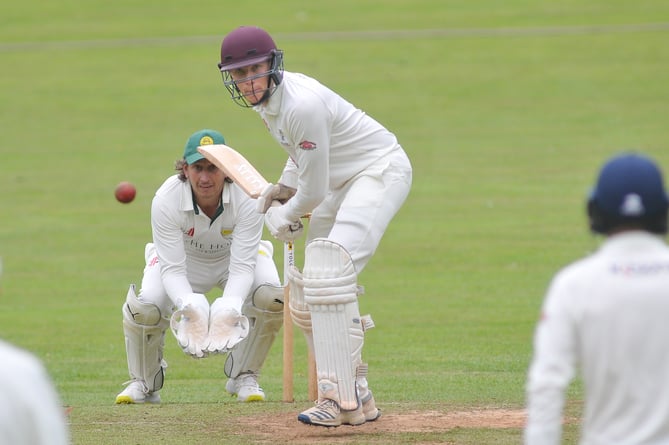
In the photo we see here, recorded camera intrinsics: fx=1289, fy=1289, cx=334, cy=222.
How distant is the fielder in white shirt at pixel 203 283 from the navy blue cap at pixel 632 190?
3.95m

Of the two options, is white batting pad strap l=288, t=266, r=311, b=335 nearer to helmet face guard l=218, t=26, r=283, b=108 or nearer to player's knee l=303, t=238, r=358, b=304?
player's knee l=303, t=238, r=358, b=304

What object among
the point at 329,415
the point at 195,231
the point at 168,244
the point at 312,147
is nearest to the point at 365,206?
the point at 312,147

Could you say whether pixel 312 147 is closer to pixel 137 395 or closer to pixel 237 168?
pixel 237 168

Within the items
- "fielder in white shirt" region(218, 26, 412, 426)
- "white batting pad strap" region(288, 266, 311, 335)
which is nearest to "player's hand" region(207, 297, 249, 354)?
"white batting pad strap" region(288, 266, 311, 335)

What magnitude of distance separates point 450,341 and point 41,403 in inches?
300

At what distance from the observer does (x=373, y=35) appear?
30.0m

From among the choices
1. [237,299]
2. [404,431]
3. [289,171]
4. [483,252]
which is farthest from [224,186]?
[483,252]

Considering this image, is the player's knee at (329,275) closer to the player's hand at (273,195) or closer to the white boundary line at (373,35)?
the player's hand at (273,195)

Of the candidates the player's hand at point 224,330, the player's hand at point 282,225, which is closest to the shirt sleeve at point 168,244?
the player's hand at point 224,330

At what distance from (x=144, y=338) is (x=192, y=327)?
0.80m

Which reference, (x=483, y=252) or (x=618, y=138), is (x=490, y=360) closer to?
(x=483, y=252)

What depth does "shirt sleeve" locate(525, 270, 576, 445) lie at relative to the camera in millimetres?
3322

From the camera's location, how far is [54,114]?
80.8 feet

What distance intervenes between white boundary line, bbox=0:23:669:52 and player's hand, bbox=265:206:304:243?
75.4 ft
